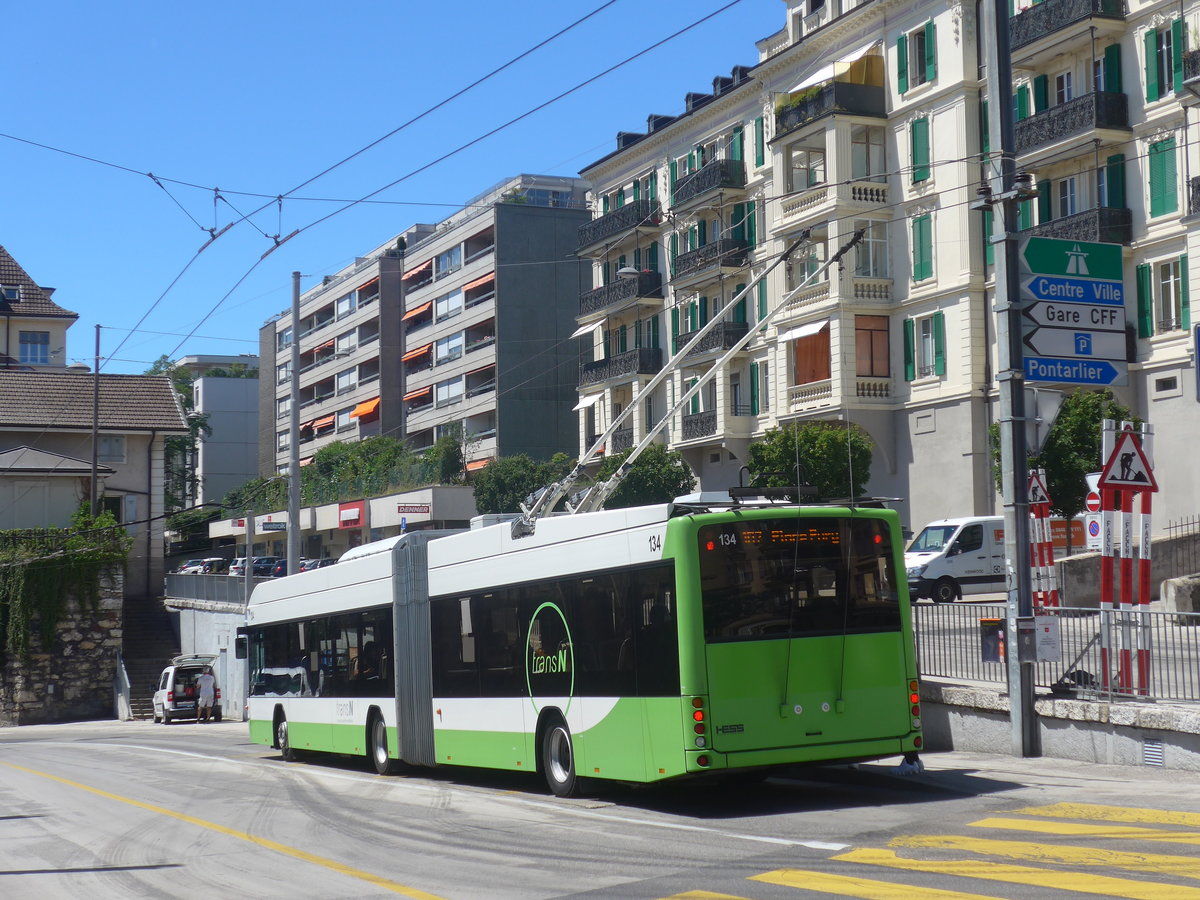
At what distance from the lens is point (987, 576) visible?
34.1 metres

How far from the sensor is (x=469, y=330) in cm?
7856

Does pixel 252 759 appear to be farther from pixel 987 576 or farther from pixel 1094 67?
pixel 1094 67

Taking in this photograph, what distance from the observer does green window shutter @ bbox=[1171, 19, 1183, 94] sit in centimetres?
3594

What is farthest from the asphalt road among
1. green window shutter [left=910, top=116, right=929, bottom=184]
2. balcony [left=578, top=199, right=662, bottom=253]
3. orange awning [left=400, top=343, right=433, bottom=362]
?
orange awning [left=400, top=343, right=433, bottom=362]

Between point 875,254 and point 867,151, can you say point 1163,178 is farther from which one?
point 867,151

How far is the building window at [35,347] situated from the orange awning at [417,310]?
2090cm

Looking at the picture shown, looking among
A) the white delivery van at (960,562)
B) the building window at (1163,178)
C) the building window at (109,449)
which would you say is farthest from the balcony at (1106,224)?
the building window at (109,449)

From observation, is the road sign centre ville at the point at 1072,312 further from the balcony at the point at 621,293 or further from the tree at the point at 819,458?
the balcony at the point at 621,293

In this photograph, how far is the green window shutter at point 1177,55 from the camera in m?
35.9

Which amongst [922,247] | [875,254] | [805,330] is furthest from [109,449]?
[922,247]

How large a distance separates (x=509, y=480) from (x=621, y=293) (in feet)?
32.7

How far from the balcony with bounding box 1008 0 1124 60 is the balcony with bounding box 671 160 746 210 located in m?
13.7

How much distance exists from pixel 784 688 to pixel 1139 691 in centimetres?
391

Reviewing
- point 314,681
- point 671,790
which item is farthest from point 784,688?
point 314,681
